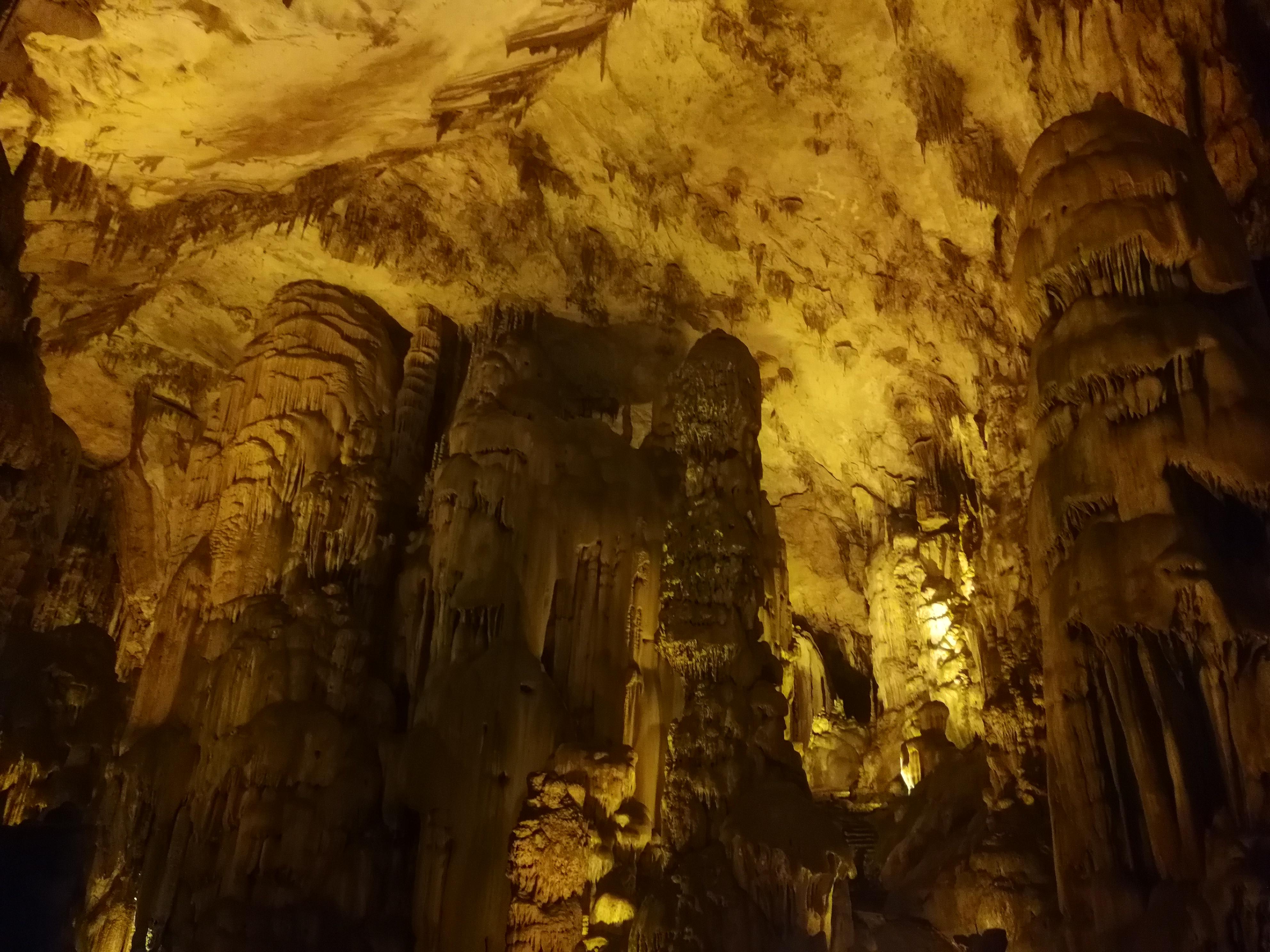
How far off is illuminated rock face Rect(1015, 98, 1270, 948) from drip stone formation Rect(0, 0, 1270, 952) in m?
0.03

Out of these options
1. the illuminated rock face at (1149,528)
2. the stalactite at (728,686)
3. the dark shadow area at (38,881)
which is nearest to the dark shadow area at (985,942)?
the stalactite at (728,686)

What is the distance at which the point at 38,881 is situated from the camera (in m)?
4.61

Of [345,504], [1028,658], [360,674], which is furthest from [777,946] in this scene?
[345,504]

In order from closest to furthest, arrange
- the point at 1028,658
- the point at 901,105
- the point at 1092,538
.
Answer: the point at 1092,538
the point at 901,105
the point at 1028,658

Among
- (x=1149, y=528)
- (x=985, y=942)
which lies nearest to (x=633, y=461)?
(x=985, y=942)

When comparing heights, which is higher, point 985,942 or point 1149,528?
point 1149,528

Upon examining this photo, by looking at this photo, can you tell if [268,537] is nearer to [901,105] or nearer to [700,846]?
[700,846]

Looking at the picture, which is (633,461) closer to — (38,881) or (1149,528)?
(1149,528)

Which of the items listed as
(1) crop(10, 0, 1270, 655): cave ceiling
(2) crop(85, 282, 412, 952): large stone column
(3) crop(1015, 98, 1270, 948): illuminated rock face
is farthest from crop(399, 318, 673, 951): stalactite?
(3) crop(1015, 98, 1270, 948): illuminated rock face

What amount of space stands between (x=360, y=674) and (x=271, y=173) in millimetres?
4416

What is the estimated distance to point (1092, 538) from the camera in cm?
532

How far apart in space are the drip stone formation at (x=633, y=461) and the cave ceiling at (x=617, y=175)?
1.7 inches

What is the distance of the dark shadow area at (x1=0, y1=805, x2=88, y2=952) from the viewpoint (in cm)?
443

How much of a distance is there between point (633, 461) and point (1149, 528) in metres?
5.16
